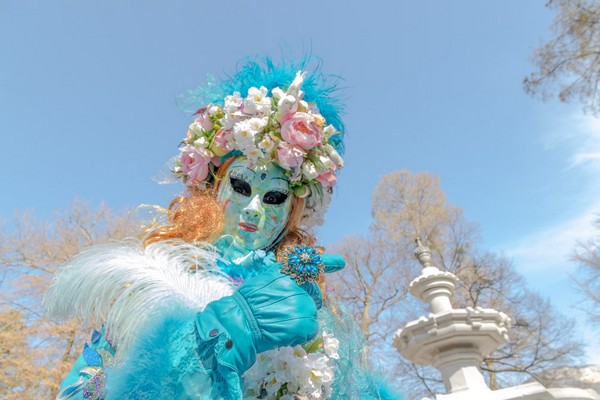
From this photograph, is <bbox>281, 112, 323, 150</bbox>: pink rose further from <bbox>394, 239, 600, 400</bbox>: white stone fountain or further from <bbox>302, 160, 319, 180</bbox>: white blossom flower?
<bbox>394, 239, 600, 400</bbox>: white stone fountain

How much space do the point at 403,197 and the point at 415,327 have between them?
44.1 ft

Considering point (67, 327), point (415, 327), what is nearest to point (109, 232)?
point (67, 327)

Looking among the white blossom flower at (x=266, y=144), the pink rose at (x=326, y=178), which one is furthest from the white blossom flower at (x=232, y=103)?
the pink rose at (x=326, y=178)

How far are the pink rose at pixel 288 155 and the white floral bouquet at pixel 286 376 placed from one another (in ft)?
2.81

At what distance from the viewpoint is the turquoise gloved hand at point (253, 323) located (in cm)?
105

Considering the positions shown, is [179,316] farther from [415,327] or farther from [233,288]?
[415,327]

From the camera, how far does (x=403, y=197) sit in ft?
59.8

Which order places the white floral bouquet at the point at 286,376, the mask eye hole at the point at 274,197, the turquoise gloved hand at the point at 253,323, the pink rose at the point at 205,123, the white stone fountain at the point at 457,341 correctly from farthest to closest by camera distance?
the white stone fountain at the point at 457,341
the pink rose at the point at 205,123
the mask eye hole at the point at 274,197
the white floral bouquet at the point at 286,376
the turquoise gloved hand at the point at 253,323

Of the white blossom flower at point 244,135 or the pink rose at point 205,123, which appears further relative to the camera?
the pink rose at point 205,123

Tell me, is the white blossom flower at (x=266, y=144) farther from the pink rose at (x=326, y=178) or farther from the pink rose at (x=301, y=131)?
the pink rose at (x=326, y=178)

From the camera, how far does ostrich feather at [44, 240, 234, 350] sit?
1210 millimetres

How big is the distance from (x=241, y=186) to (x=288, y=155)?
281 mm

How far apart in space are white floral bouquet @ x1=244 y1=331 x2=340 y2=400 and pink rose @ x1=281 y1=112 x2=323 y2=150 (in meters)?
0.96

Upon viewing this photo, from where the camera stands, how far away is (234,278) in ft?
5.35
